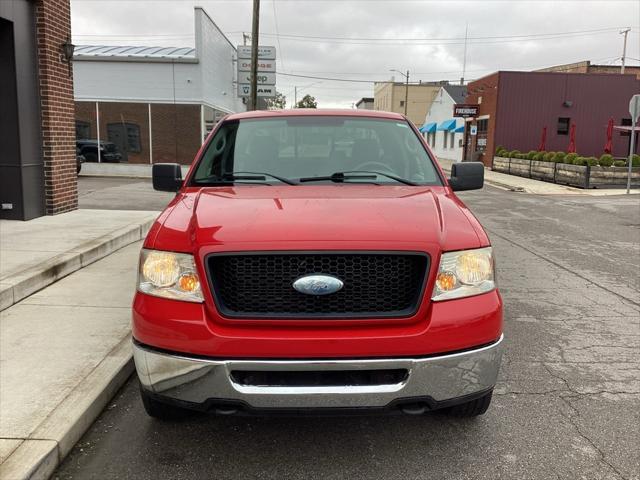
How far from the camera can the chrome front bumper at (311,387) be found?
265 centimetres

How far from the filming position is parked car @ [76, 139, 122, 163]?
78.2 ft

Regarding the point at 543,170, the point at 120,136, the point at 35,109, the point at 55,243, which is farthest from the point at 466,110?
the point at 55,243

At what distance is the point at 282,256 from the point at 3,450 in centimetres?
169

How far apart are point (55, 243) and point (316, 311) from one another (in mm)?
5476

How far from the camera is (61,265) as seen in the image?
20.4ft

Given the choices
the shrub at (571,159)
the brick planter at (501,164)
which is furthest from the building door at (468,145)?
the shrub at (571,159)

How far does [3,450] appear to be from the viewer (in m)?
2.90

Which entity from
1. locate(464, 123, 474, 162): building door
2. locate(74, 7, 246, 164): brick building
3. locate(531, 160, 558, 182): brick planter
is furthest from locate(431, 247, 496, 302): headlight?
locate(464, 123, 474, 162): building door

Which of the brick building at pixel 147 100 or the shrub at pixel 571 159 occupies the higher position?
the brick building at pixel 147 100

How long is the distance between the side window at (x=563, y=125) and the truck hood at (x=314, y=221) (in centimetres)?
3262

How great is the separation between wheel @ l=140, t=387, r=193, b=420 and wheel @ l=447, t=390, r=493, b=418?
150 centimetres

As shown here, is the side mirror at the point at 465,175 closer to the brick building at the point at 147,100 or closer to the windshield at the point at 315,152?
the windshield at the point at 315,152

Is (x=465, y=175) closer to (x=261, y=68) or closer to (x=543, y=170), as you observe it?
(x=543, y=170)

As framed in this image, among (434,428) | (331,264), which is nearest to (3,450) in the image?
(331,264)
